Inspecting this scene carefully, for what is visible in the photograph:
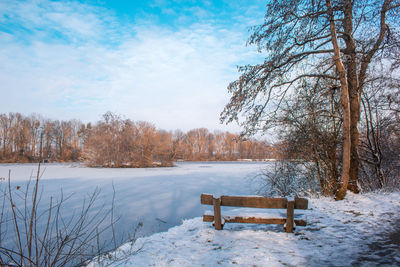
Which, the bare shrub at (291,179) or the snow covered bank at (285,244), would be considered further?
the bare shrub at (291,179)

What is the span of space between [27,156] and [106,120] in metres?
20.6

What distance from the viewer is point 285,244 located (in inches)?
155

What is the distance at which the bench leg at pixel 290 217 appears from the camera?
14.1 feet

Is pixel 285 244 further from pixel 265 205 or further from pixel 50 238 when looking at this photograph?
pixel 50 238

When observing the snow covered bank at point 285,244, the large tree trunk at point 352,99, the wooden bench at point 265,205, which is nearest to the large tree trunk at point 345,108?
the large tree trunk at point 352,99

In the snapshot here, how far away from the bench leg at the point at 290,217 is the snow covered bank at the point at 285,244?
0.13m

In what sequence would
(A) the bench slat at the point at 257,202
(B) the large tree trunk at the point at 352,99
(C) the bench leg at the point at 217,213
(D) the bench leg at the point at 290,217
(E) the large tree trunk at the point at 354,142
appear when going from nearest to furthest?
(D) the bench leg at the point at 290,217, (A) the bench slat at the point at 257,202, (C) the bench leg at the point at 217,213, (B) the large tree trunk at the point at 352,99, (E) the large tree trunk at the point at 354,142

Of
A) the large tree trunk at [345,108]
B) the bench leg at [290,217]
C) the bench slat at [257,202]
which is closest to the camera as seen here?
the bench leg at [290,217]

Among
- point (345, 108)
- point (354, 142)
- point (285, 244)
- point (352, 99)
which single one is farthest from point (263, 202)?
point (352, 99)

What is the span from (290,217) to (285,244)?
23.4 inches

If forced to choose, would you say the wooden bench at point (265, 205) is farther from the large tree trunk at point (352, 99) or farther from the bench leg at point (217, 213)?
the large tree trunk at point (352, 99)

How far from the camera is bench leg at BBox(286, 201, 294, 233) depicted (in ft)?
14.1

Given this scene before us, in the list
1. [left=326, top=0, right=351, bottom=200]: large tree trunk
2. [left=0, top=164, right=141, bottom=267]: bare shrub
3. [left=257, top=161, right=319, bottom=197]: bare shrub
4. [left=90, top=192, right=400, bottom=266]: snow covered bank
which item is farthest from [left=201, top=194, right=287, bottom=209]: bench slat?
[left=257, top=161, right=319, bottom=197]: bare shrub

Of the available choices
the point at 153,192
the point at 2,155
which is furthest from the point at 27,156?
the point at 153,192
